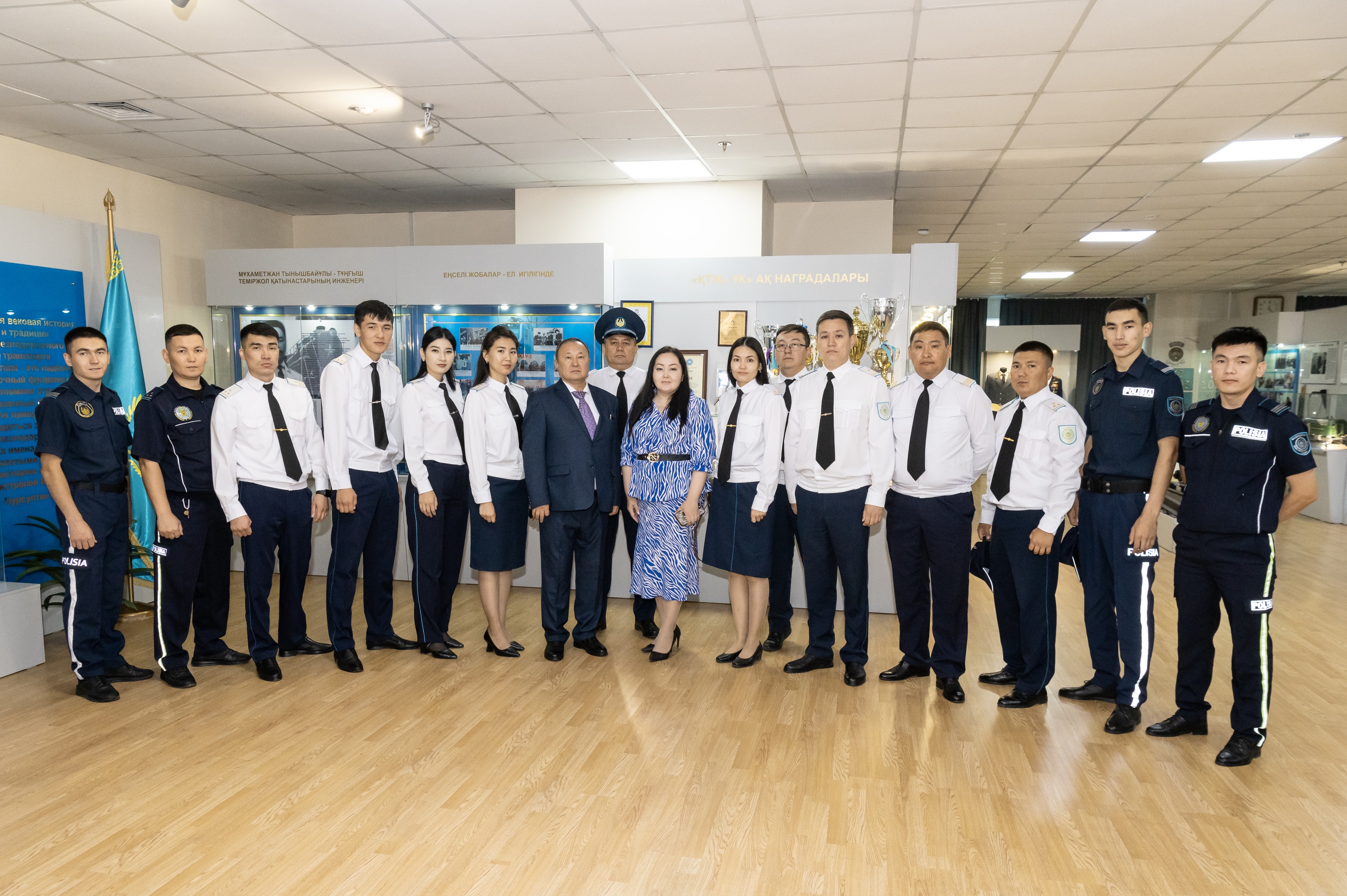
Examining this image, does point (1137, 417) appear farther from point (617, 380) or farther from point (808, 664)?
point (617, 380)

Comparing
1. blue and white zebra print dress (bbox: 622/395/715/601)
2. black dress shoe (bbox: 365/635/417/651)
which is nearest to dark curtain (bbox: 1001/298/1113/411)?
blue and white zebra print dress (bbox: 622/395/715/601)

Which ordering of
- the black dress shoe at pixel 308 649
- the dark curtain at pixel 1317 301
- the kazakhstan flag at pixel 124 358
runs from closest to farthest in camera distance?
the black dress shoe at pixel 308 649 → the kazakhstan flag at pixel 124 358 → the dark curtain at pixel 1317 301

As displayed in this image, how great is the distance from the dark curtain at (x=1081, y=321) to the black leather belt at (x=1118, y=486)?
14.2 m

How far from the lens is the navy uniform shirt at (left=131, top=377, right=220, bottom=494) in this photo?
386 cm

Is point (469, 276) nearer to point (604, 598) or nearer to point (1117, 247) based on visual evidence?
point (604, 598)

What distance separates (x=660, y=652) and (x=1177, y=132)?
4683 millimetres

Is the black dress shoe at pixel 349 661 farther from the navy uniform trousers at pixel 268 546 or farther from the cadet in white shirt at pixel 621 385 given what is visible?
the cadet in white shirt at pixel 621 385

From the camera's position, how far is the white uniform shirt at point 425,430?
422 centimetres

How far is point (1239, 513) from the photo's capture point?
3146 mm

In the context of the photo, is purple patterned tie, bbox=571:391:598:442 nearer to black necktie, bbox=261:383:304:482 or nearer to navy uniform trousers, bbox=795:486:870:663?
navy uniform trousers, bbox=795:486:870:663

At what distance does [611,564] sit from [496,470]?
101 centimetres

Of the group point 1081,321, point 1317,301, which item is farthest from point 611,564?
point 1317,301

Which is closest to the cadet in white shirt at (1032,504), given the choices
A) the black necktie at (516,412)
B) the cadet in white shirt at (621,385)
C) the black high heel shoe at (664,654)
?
the black high heel shoe at (664,654)

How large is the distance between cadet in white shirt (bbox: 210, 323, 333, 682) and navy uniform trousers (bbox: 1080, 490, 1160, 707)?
3681 millimetres
